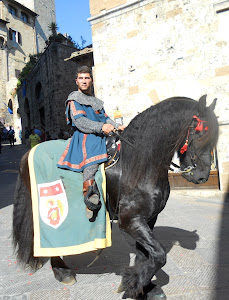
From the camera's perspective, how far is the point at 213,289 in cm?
257

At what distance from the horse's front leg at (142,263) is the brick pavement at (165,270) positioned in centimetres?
22

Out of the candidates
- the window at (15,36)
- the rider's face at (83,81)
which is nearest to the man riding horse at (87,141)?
the rider's face at (83,81)

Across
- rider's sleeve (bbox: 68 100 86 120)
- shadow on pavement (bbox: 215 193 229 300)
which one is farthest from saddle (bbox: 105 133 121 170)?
shadow on pavement (bbox: 215 193 229 300)

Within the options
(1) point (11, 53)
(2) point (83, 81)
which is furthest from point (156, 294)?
(1) point (11, 53)

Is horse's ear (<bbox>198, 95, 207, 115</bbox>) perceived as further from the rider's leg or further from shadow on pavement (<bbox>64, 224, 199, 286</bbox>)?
shadow on pavement (<bbox>64, 224, 199, 286</bbox>)

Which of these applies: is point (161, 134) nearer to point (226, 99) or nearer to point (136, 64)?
point (226, 99)

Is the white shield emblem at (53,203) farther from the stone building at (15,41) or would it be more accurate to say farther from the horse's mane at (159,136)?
the stone building at (15,41)

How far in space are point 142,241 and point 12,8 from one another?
163ft

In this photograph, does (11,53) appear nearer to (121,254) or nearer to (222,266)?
(121,254)

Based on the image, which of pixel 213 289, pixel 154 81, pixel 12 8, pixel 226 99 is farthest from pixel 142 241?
pixel 12 8

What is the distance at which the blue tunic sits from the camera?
8.41ft

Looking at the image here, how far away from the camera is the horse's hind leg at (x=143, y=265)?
7.31 ft

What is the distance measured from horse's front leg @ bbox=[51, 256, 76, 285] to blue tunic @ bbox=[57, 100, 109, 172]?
1.11 meters

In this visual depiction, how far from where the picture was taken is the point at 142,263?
2.31 metres
